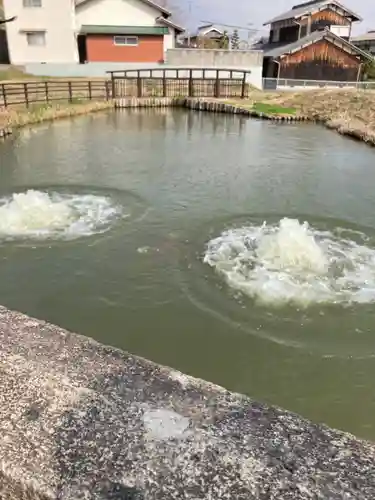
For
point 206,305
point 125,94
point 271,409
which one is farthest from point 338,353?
point 125,94

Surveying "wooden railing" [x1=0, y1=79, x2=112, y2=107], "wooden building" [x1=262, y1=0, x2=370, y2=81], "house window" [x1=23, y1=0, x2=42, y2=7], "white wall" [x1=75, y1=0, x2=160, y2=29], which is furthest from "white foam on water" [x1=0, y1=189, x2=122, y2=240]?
"wooden building" [x1=262, y1=0, x2=370, y2=81]

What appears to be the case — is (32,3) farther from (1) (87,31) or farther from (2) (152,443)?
(2) (152,443)

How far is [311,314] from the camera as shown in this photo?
20.0 feet

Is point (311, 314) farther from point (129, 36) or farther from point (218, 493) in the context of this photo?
point (129, 36)

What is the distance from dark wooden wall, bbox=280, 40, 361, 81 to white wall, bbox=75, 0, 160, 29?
10787 millimetres

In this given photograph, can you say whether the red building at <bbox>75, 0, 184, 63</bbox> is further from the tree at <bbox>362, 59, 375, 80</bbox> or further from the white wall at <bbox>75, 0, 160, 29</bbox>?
the tree at <bbox>362, 59, 375, 80</bbox>

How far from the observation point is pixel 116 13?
33.0 m

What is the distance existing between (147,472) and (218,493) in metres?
0.28

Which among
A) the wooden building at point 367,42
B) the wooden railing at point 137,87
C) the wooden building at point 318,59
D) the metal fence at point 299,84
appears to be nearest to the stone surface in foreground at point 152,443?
the wooden railing at point 137,87

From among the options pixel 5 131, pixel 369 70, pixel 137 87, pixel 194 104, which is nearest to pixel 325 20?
pixel 369 70

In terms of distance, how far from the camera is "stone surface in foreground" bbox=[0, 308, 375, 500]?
5.49ft

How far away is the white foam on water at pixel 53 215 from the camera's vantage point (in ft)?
27.4

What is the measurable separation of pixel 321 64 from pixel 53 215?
32.5m

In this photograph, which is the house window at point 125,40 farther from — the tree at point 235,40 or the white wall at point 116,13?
the tree at point 235,40
